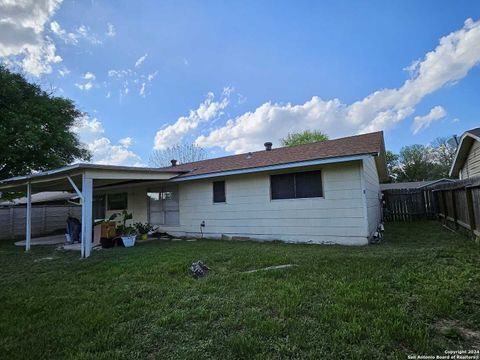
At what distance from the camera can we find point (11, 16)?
9.41 meters

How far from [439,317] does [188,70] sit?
13.3 metres

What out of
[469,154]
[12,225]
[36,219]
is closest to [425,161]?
[469,154]

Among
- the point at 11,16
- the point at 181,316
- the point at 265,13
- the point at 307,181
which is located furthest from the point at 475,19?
the point at 11,16

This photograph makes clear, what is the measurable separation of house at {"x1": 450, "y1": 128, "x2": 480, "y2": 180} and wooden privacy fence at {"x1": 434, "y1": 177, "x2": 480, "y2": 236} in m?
2.96

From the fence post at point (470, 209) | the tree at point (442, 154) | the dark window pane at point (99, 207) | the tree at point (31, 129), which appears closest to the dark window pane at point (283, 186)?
the fence post at point (470, 209)

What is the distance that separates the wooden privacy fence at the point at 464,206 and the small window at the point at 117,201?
42.4 feet

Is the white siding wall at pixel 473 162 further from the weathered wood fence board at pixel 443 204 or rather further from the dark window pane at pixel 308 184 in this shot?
the dark window pane at pixel 308 184

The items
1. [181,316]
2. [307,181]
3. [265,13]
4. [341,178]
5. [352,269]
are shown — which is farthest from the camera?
[265,13]

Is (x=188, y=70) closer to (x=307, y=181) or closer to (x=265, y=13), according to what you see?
(x=265, y=13)

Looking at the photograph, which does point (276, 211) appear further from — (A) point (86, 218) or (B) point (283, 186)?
(A) point (86, 218)

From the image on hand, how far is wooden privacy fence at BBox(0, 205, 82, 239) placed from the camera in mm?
13711

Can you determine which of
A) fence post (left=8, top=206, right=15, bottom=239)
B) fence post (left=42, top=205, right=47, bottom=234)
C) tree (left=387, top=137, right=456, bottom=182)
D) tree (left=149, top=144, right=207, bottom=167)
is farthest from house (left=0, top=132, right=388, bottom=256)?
tree (left=387, top=137, right=456, bottom=182)

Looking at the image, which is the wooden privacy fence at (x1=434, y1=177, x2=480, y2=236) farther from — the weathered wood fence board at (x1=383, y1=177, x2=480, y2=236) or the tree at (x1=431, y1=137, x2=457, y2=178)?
the tree at (x1=431, y1=137, x2=457, y2=178)

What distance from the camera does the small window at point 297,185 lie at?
8.01m
